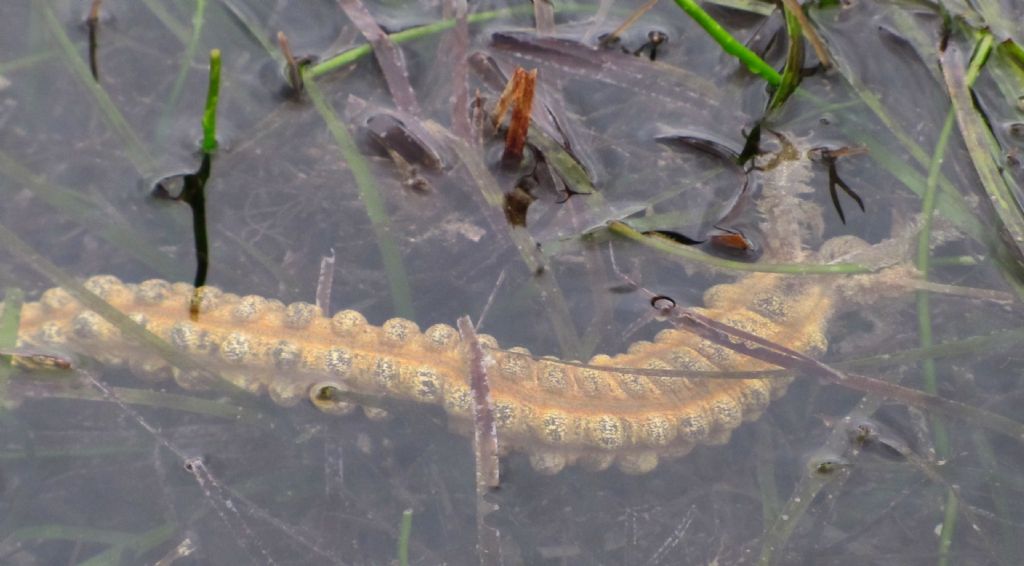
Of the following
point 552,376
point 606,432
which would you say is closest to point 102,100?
point 552,376

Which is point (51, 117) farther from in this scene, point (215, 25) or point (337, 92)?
point (337, 92)

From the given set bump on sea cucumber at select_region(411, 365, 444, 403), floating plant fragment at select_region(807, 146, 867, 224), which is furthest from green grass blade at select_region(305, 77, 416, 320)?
floating plant fragment at select_region(807, 146, 867, 224)

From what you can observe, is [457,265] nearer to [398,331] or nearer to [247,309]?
[398,331]

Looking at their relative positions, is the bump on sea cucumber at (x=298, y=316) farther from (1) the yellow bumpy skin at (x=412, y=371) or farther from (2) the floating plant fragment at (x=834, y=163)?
(2) the floating plant fragment at (x=834, y=163)

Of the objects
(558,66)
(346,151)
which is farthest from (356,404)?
(558,66)

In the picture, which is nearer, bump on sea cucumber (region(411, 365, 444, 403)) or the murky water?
the murky water

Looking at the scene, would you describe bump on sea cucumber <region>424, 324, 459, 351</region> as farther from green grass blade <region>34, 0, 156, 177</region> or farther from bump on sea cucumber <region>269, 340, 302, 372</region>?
green grass blade <region>34, 0, 156, 177</region>
